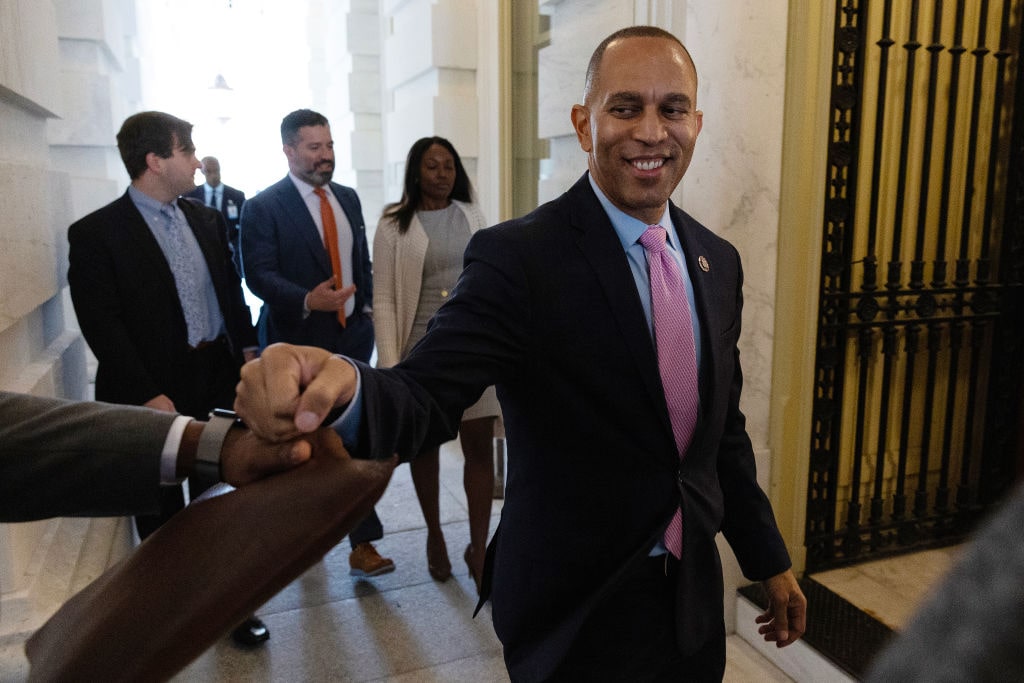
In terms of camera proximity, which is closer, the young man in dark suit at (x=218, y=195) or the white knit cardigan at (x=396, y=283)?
the white knit cardigan at (x=396, y=283)

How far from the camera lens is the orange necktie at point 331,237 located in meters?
3.99

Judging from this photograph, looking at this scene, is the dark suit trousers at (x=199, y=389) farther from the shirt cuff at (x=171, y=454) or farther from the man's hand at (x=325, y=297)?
the shirt cuff at (x=171, y=454)

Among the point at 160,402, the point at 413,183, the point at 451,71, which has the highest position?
the point at 451,71

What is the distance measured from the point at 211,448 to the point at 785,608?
137 cm

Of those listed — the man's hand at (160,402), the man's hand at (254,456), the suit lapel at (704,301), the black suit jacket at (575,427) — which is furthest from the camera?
the man's hand at (160,402)

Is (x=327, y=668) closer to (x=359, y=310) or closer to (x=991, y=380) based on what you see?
(x=359, y=310)

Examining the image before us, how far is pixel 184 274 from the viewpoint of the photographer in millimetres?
3367

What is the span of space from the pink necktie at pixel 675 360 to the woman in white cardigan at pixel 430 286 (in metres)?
2.10

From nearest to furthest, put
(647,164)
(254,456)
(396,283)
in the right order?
(254,456), (647,164), (396,283)

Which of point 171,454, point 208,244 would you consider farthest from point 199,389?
point 171,454

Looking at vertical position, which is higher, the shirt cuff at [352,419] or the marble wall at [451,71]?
the marble wall at [451,71]

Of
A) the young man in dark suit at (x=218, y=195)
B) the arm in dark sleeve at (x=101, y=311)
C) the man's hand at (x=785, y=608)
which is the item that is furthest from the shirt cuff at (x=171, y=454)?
the young man in dark suit at (x=218, y=195)

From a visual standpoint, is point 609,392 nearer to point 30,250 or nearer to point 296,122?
point 30,250

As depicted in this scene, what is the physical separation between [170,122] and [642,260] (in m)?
2.44
